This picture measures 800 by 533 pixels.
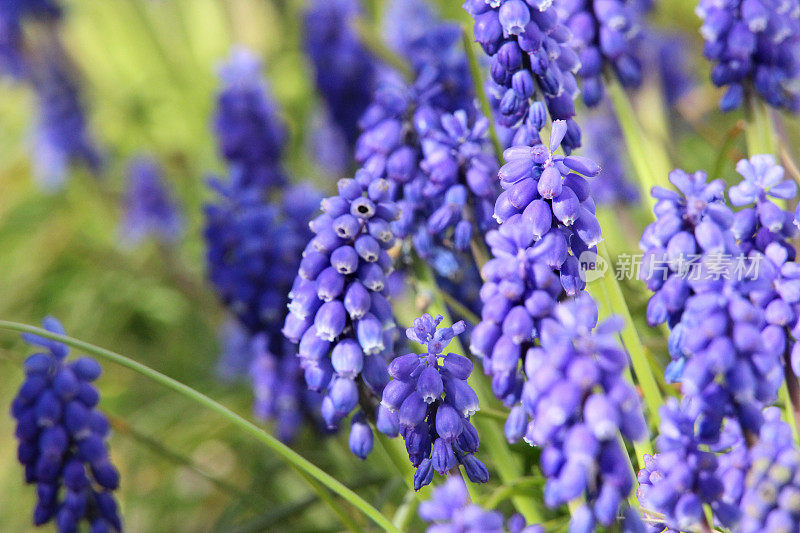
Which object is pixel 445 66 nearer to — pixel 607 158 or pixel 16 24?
pixel 607 158

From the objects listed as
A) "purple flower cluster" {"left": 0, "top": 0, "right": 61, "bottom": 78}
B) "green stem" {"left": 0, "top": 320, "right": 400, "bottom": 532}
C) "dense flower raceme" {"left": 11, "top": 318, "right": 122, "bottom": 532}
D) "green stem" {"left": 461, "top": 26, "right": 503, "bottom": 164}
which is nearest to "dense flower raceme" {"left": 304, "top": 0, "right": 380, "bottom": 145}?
"purple flower cluster" {"left": 0, "top": 0, "right": 61, "bottom": 78}

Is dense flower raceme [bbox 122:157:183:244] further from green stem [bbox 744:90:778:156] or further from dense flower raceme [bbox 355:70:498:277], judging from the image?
green stem [bbox 744:90:778:156]

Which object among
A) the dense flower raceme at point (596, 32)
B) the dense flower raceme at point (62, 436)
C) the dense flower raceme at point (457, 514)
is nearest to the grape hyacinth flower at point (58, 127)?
the dense flower raceme at point (62, 436)

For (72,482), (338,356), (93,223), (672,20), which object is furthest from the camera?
(672,20)

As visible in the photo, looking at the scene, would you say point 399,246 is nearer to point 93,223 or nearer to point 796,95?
point 796,95

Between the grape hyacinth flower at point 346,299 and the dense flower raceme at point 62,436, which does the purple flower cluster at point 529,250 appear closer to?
the grape hyacinth flower at point 346,299

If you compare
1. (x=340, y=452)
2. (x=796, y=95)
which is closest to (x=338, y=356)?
(x=340, y=452)
